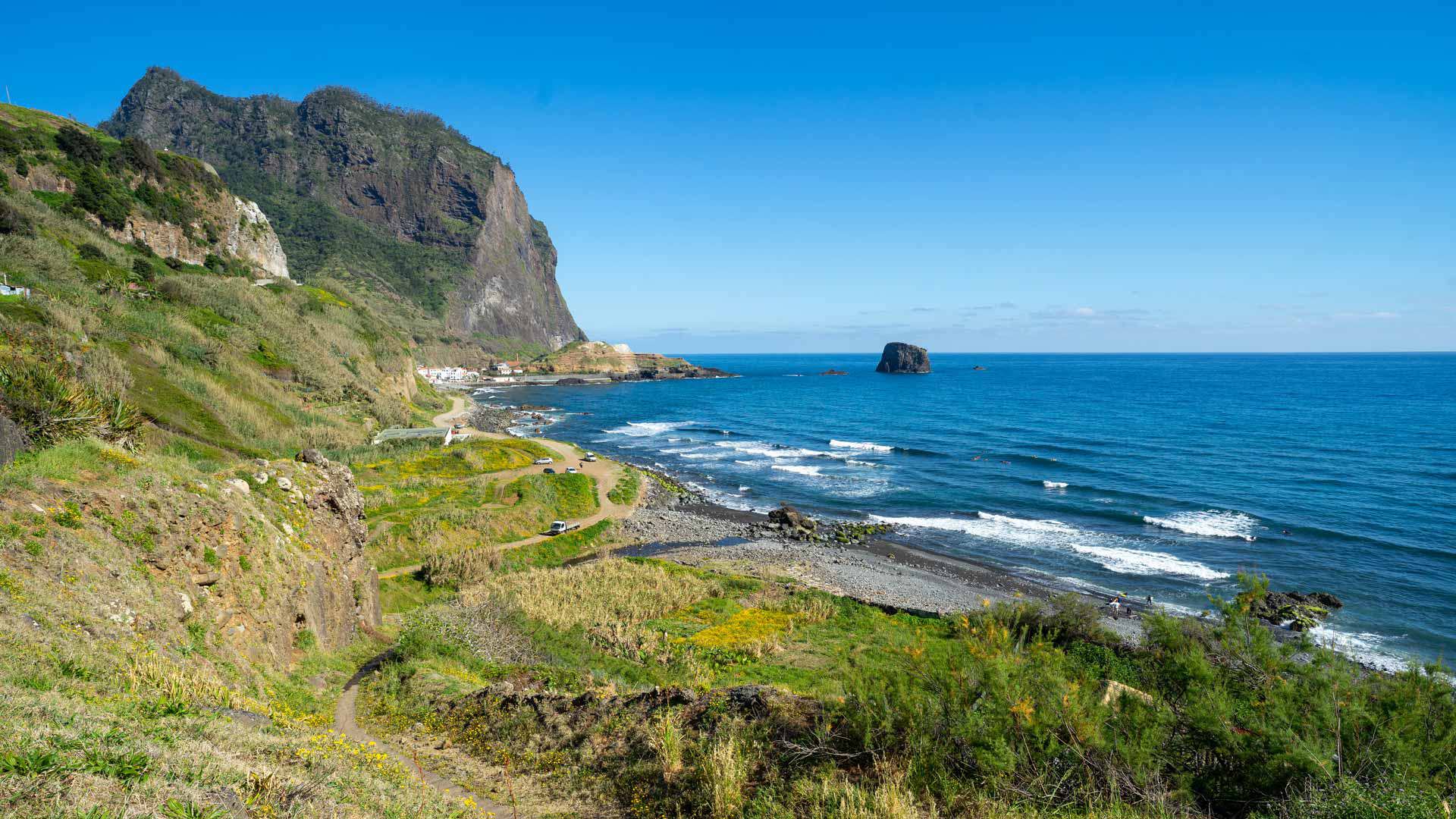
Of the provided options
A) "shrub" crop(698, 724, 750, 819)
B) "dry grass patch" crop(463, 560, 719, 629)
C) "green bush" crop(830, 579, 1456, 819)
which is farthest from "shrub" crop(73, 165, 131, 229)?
"green bush" crop(830, 579, 1456, 819)

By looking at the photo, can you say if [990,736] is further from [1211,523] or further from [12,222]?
[12,222]

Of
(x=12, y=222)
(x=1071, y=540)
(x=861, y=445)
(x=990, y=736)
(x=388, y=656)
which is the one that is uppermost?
(x=12, y=222)

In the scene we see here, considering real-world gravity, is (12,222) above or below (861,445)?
above

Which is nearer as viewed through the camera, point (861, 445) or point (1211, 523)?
point (1211, 523)

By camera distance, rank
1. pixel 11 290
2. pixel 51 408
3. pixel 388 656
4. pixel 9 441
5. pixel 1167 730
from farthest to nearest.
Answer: pixel 11 290, pixel 388 656, pixel 51 408, pixel 9 441, pixel 1167 730

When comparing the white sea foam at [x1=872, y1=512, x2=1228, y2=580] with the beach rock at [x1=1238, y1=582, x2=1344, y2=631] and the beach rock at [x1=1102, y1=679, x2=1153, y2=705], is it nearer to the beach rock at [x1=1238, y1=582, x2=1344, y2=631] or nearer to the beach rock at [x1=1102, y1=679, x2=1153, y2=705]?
the beach rock at [x1=1238, y1=582, x2=1344, y2=631]

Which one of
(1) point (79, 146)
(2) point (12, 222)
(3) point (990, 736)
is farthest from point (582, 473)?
(1) point (79, 146)

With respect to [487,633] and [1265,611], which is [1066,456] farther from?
[487,633]

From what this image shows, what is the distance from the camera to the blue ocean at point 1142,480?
104 feet

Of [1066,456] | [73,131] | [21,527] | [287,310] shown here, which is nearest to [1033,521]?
[1066,456]

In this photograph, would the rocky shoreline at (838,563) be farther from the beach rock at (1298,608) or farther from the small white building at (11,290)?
the small white building at (11,290)

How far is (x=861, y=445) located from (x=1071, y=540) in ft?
116

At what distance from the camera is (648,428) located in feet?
300

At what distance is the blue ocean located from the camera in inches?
1249
